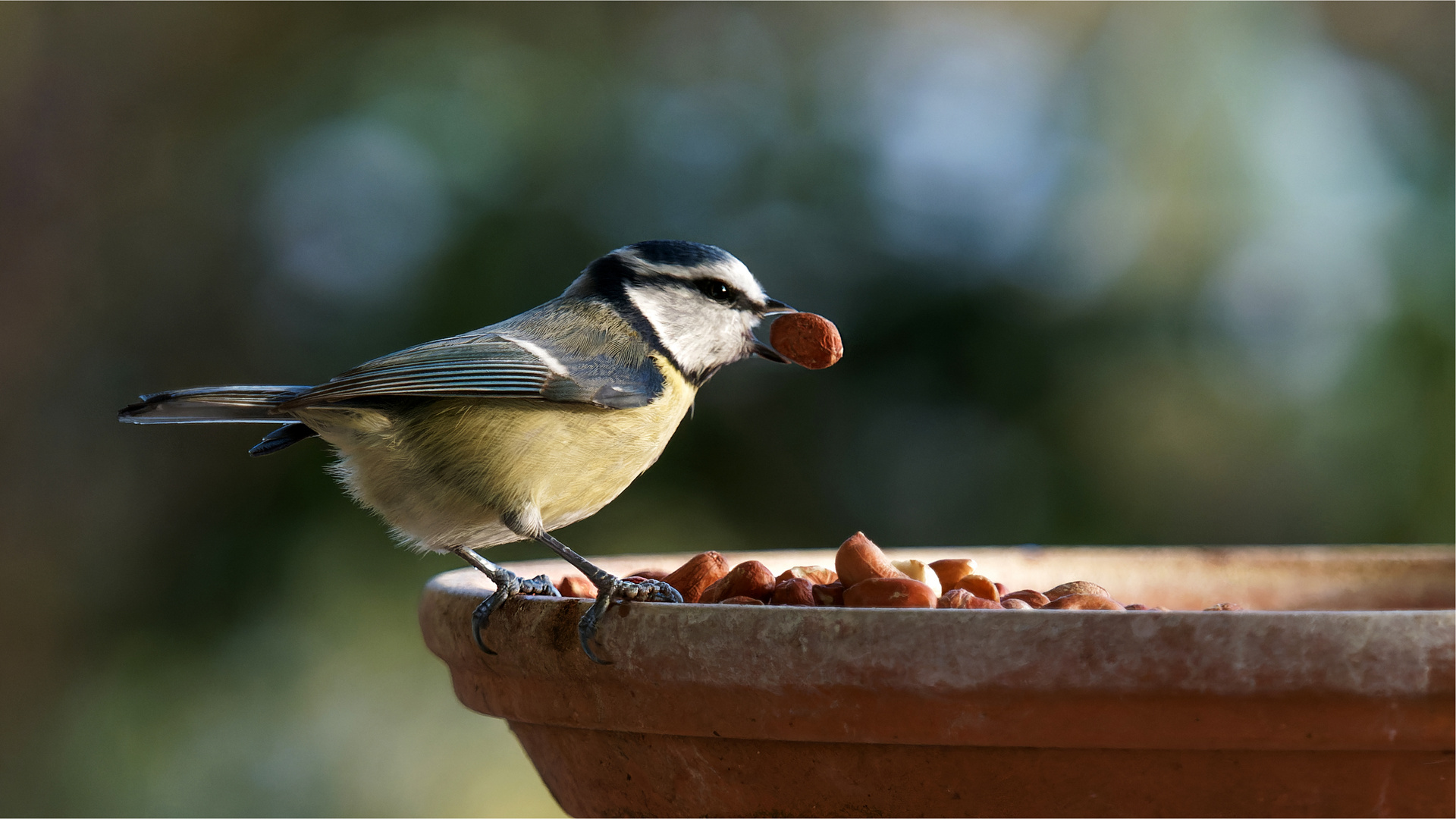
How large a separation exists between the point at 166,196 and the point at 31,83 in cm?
57

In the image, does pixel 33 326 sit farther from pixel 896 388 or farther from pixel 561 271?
pixel 896 388

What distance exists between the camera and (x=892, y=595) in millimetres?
1000

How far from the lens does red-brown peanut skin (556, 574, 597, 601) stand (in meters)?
1.26

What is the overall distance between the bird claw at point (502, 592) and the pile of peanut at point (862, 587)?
1.0 inches

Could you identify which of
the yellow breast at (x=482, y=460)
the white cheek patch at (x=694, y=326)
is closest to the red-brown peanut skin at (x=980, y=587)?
the yellow breast at (x=482, y=460)

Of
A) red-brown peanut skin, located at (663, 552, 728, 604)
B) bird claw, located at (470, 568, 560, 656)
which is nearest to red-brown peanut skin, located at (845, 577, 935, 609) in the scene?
red-brown peanut skin, located at (663, 552, 728, 604)

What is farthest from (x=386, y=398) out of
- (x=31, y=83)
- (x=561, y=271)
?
(x=31, y=83)

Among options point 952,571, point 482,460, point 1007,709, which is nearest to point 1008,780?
point 1007,709

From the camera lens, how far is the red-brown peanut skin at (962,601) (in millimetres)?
1016

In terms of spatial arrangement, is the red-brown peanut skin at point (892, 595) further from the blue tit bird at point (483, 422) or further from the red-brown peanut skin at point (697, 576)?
the blue tit bird at point (483, 422)

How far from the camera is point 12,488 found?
10.9ft

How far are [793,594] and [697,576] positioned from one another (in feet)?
0.69

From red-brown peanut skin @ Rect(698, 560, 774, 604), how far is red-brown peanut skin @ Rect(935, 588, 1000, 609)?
162 mm

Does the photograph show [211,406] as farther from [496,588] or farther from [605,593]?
[605,593]
